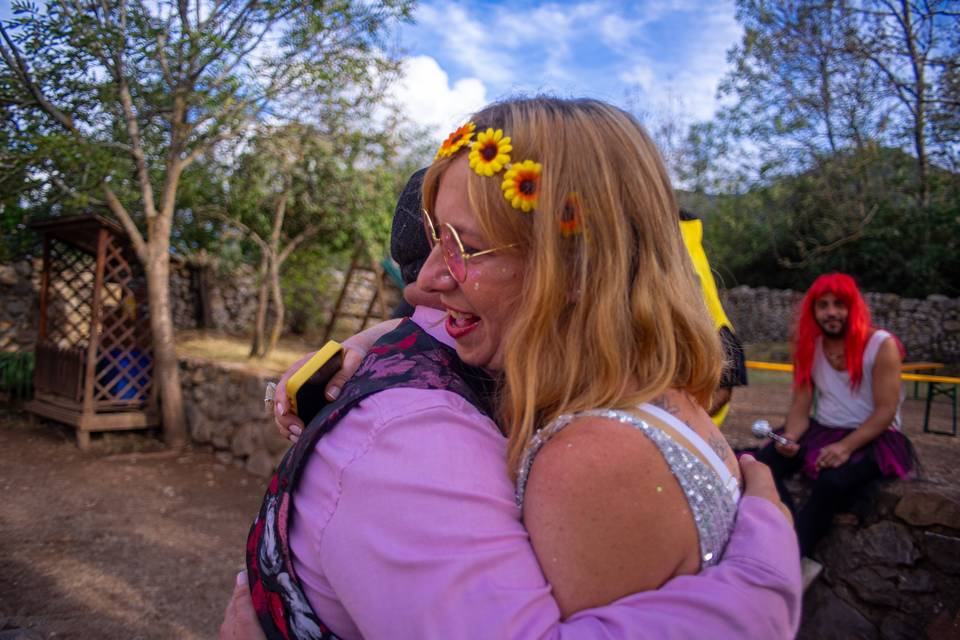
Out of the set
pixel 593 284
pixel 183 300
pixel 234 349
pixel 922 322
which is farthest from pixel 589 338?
pixel 922 322

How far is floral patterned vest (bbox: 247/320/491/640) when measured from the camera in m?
0.98

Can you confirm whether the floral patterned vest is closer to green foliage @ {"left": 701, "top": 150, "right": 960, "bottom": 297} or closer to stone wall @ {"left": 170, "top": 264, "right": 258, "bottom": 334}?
stone wall @ {"left": 170, "top": 264, "right": 258, "bottom": 334}

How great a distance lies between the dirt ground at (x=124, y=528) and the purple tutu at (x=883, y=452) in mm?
533

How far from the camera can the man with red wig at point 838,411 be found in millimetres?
3666

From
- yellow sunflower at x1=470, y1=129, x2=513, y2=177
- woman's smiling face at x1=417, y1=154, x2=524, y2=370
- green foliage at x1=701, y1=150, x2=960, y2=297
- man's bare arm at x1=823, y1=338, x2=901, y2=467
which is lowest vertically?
man's bare arm at x1=823, y1=338, x2=901, y2=467

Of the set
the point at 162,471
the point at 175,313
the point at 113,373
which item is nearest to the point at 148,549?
the point at 162,471

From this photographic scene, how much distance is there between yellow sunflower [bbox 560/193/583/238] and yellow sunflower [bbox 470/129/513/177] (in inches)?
4.6

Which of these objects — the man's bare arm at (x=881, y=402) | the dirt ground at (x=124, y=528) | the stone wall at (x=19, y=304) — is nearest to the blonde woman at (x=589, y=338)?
the dirt ground at (x=124, y=528)

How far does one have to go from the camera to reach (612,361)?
3.10 feet

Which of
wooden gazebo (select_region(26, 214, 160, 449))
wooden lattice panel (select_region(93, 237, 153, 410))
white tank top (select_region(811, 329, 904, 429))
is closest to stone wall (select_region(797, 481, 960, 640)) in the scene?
white tank top (select_region(811, 329, 904, 429))

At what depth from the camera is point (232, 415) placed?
25.3 feet

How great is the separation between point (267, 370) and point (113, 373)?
1964mm

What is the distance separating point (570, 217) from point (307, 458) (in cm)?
→ 52

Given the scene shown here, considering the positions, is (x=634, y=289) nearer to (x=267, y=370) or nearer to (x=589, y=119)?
(x=589, y=119)
